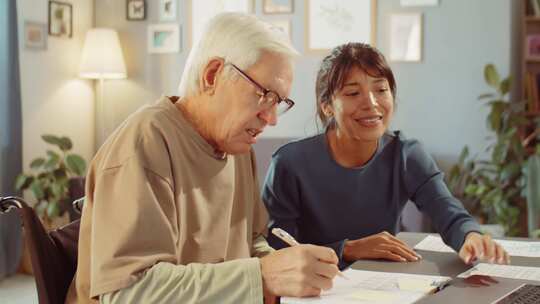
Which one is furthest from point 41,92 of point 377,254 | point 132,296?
point 132,296

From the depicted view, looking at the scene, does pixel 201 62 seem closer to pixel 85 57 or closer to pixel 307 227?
pixel 307 227

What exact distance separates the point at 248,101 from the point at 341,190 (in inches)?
30.9

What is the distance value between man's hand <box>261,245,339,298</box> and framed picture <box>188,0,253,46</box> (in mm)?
4189

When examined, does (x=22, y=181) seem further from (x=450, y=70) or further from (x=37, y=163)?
(x=450, y=70)

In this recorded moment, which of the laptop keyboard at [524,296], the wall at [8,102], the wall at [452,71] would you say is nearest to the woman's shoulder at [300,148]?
the laptop keyboard at [524,296]

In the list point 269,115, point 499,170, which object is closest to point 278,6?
point 499,170

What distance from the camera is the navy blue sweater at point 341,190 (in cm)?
210

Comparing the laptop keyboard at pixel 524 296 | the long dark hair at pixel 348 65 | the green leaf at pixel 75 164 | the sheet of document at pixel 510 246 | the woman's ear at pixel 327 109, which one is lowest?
the green leaf at pixel 75 164

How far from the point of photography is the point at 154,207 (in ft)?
4.11

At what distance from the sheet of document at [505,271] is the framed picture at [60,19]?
4110mm

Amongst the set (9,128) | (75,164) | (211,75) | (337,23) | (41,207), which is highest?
(337,23)

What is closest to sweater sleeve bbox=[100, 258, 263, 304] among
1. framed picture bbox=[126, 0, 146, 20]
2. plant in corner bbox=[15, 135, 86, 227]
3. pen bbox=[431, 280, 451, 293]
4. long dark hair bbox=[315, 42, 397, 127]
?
pen bbox=[431, 280, 451, 293]

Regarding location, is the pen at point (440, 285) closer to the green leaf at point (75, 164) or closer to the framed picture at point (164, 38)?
the green leaf at point (75, 164)

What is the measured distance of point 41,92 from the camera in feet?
16.7
